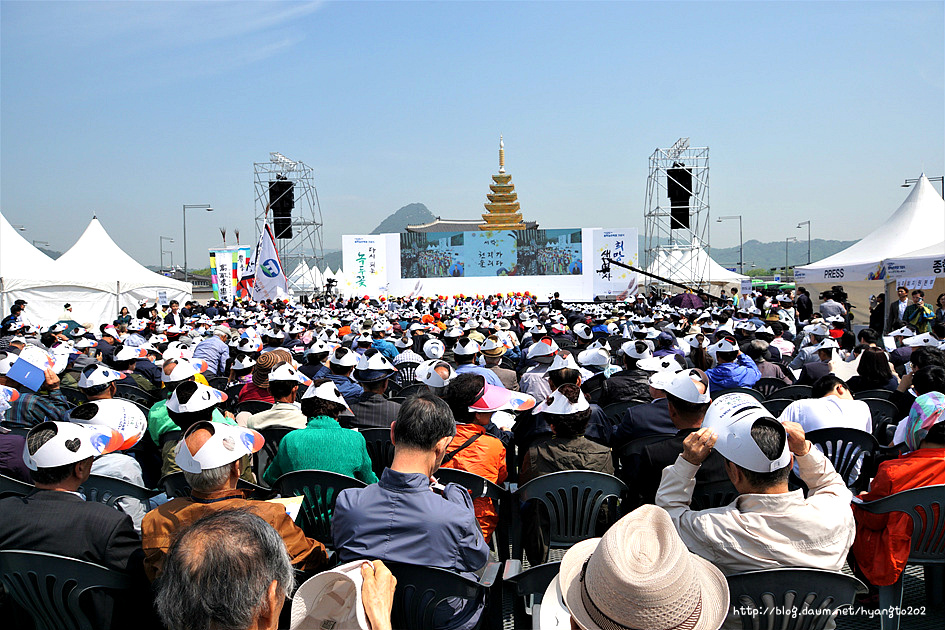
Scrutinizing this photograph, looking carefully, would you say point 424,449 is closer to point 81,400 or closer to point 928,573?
point 928,573

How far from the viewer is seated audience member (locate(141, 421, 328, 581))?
244cm

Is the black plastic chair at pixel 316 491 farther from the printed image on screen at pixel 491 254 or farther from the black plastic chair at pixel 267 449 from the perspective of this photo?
the printed image on screen at pixel 491 254

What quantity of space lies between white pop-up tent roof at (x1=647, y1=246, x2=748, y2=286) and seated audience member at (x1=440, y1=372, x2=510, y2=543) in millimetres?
28984

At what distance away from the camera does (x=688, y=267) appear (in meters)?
35.5

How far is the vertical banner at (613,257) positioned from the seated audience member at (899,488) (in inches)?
1153

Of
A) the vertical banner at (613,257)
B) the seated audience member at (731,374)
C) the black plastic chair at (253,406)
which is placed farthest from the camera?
the vertical banner at (613,257)

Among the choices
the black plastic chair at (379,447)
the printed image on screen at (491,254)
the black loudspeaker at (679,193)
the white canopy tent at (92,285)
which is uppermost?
the black loudspeaker at (679,193)

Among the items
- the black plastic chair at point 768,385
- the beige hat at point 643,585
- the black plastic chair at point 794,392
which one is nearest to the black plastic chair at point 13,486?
the beige hat at point 643,585

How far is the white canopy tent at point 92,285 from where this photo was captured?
20.2 metres

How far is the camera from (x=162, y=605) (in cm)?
143

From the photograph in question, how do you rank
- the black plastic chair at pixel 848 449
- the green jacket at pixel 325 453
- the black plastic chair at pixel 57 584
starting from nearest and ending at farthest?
the black plastic chair at pixel 57 584 → the green jacket at pixel 325 453 → the black plastic chair at pixel 848 449

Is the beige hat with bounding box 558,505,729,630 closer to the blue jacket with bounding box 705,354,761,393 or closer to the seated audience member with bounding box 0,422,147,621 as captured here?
the seated audience member with bounding box 0,422,147,621

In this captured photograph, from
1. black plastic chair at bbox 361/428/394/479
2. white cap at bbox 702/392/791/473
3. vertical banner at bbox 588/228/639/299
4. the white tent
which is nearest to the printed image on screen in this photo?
vertical banner at bbox 588/228/639/299

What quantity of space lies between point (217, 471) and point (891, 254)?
73.9 ft
